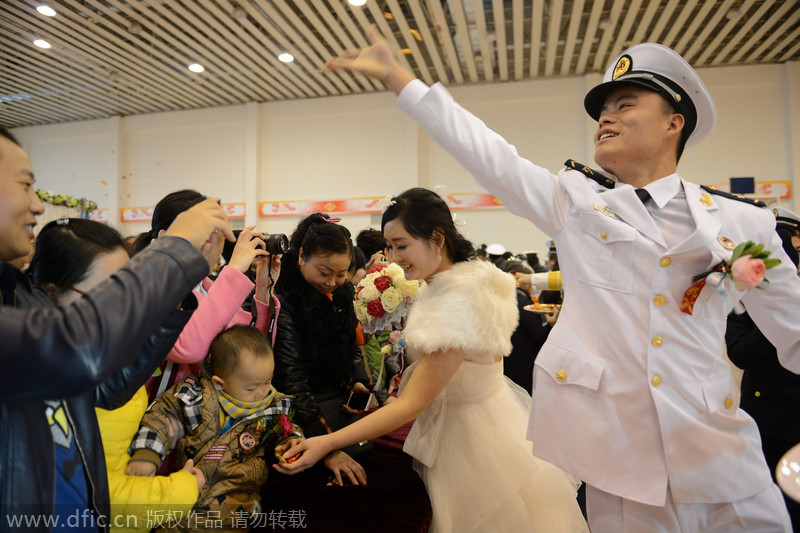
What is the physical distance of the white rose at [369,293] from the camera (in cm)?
250

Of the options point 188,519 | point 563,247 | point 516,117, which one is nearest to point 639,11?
point 516,117

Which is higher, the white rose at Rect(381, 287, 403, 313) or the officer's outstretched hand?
the officer's outstretched hand

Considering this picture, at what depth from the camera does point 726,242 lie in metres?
1.16

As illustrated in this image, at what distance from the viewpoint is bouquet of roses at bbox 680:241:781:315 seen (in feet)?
3.34

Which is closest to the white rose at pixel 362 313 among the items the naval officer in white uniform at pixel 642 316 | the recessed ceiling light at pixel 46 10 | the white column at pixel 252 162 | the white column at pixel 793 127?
the naval officer in white uniform at pixel 642 316

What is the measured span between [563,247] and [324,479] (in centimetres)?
116

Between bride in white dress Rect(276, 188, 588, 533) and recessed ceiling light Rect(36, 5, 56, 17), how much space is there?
756 centimetres

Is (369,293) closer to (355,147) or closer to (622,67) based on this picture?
(622,67)

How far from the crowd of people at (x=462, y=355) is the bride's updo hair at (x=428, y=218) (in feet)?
0.03

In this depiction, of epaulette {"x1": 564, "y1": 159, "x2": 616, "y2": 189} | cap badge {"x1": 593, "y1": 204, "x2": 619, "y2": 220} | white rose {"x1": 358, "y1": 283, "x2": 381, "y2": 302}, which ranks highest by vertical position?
epaulette {"x1": 564, "y1": 159, "x2": 616, "y2": 189}

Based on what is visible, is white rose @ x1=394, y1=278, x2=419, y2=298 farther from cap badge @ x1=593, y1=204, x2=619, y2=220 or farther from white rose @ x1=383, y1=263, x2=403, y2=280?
cap badge @ x1=593, y1=204, x2=619, y2=220

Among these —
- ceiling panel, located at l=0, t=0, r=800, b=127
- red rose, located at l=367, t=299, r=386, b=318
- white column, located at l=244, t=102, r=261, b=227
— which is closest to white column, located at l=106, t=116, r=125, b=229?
ceiling panel, located at l=0, t=0, r=800, b=127

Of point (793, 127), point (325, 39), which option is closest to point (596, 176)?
point (325, 39)

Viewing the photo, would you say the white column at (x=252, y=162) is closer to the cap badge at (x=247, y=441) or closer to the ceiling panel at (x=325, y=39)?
the ceiling panel at (x=325, y=39)
